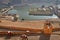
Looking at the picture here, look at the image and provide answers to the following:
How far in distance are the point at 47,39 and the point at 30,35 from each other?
404 mm

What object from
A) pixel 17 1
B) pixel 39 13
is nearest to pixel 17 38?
pixel 39 13

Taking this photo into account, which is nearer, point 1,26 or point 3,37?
point 3,37

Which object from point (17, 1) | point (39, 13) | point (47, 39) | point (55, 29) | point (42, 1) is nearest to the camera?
point (47, 39)

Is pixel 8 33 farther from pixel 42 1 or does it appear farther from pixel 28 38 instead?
pixel 42 1

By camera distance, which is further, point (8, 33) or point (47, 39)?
point (8, 33)

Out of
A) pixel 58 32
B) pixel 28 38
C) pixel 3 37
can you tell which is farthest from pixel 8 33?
pixel 58 32

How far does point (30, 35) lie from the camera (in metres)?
3.91

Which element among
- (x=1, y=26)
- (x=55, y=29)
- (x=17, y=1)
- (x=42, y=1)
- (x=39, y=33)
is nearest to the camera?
(x=39, y=33)

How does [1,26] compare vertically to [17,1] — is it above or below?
above

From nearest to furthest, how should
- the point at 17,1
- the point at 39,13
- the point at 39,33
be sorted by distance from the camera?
the point at 39,33, the point at 39,13, the point at 17,1

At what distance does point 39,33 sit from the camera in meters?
3.93

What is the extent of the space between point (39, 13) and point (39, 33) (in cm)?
1193

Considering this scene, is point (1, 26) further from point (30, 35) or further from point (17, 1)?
point (17, 1)

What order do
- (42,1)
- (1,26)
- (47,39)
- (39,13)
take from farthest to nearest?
1. (42,1)
2. (39,13)
3. (1,26)
4. (47,39)
